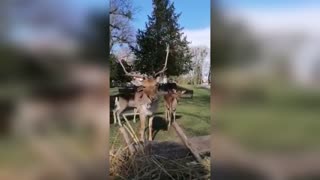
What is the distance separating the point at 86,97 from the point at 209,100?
1.91 feet

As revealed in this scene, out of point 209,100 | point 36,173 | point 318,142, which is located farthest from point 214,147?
point 36,173

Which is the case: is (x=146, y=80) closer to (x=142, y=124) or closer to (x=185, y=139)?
(x=142, y=124)

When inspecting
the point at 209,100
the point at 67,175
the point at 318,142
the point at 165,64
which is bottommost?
the point at 67,175

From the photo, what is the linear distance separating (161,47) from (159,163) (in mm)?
587

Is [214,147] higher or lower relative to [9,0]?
lower

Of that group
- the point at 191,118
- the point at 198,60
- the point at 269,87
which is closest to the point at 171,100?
the point at 191,118

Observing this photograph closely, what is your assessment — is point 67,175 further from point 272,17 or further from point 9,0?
point 272,17

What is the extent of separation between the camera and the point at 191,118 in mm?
2188

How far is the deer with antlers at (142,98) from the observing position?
7.19ft

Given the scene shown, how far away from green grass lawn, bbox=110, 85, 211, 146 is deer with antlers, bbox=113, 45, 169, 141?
4 cm

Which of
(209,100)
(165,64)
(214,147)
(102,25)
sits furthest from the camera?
(165,64)

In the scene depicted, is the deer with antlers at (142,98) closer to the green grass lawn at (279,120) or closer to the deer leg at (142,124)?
the deer leg at (142,124)

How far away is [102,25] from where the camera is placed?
173cm

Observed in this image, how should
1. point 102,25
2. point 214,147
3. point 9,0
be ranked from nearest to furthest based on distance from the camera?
1. point 9,0
2. point 102,25
3. point 214,147
